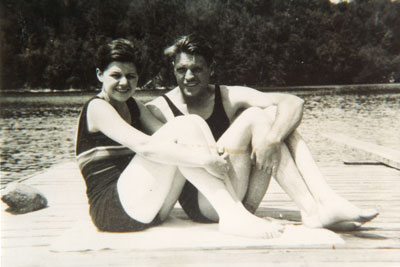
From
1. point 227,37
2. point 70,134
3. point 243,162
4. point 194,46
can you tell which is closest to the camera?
point 243,162

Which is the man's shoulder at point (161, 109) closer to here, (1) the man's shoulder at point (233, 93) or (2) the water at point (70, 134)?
(1) the man's shoulder at point (233, 93)

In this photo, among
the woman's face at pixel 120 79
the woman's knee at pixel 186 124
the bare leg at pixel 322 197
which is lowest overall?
the bare leg at pixel 322 197

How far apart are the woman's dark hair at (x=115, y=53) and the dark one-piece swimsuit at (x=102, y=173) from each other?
21 centimetres

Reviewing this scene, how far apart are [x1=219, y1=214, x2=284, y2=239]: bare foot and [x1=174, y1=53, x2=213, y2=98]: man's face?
30.1 inches

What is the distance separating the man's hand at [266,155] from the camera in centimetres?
229

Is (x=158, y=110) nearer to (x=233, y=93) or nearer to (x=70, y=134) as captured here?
(x=233, y=93)

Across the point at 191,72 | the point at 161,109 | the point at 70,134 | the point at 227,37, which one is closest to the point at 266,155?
the point at 191,72

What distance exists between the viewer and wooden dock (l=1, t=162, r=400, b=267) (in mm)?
2041

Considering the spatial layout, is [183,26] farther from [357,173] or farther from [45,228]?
[45,228]

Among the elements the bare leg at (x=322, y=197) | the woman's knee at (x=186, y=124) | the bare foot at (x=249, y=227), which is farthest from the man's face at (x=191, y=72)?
the bare foot at (x=249, y=227)

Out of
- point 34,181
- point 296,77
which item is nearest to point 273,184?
point 34,181

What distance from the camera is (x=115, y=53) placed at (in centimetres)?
236

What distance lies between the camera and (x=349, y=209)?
2.24m

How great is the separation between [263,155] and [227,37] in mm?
30574
